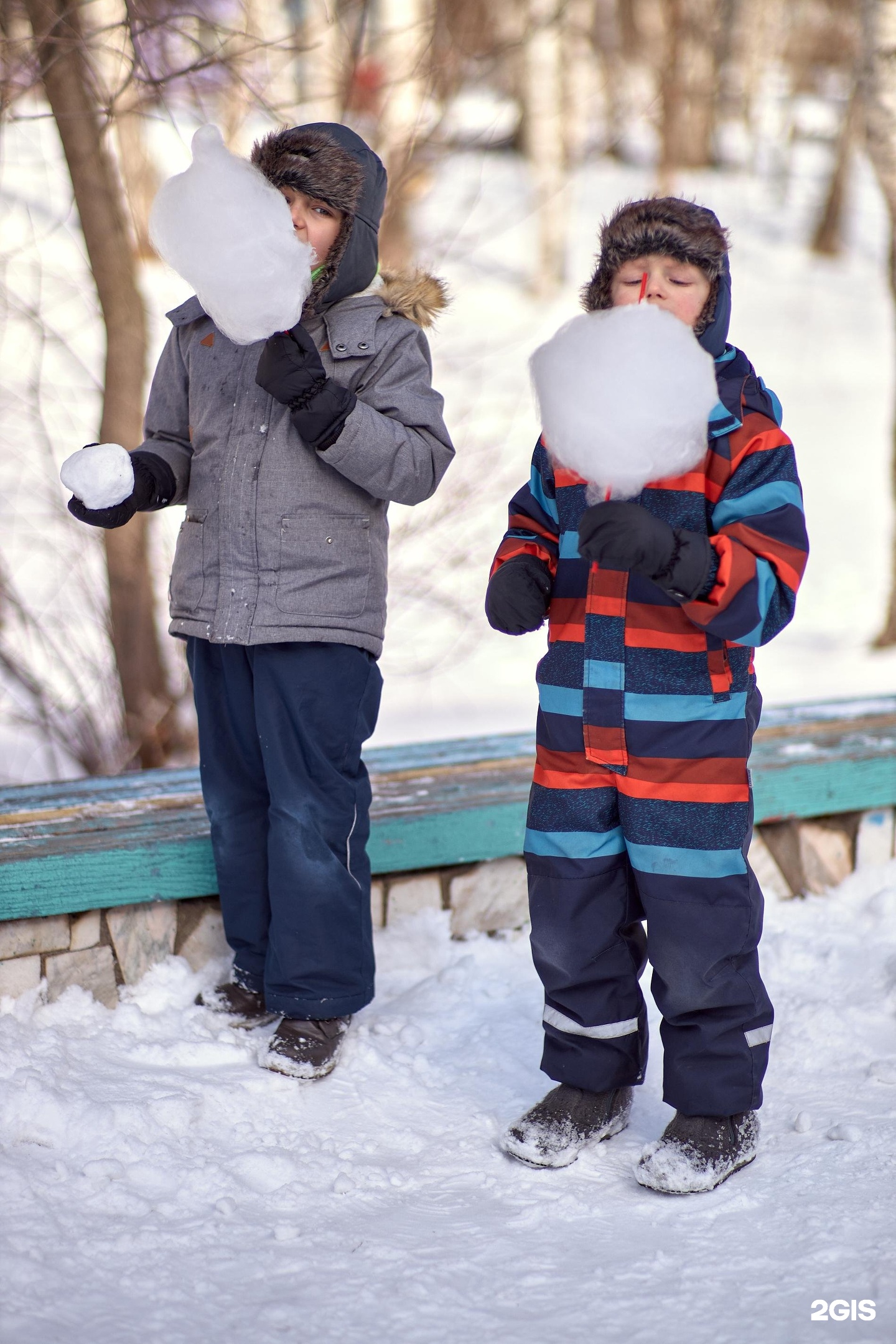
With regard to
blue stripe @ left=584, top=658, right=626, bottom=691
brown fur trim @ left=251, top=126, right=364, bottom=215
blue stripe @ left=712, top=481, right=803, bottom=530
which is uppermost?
brown fur trim @ left=251, top=126, right=364, bottom=215

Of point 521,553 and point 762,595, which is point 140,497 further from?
point 762,595

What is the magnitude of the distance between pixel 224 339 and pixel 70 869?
3.68 ft

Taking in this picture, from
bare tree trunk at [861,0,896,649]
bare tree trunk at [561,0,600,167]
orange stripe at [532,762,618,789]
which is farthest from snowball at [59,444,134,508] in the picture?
bare tree trunk at [561,0,600,167]

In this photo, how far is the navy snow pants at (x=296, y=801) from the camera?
90.3 inches

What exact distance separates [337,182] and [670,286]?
0.66m

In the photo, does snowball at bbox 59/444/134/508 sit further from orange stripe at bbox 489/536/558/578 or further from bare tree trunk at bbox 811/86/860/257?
bare tree trunk at bbox 811/86/860/257

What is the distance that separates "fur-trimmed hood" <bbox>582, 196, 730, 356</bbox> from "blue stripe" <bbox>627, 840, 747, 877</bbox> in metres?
0.83

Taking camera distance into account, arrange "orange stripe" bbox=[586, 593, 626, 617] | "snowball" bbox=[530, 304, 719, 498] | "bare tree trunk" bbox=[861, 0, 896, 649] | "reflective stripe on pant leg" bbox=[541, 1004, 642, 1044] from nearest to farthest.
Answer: "snowball" bbox=[530, 304, 719, 498] < "orange stripe" bbox=[586, 593, 626, 617] < "reflective stripe on pant leg" bbox=[541, 1004, 642, 1044] < "bare tree trunk" bbox=[861, 0, 896, 649]

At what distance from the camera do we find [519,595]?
6.77 ft

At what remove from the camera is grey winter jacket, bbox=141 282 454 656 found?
2.24 meters

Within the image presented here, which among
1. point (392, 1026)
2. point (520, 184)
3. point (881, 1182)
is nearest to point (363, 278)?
point (392, 1026)

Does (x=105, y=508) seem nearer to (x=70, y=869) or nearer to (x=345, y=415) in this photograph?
(x=345, y=415)

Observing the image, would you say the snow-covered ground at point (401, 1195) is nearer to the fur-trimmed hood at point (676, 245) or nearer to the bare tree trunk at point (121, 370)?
Answer: the fur-trimmed hood at point (676, 245)

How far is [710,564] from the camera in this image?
1.84 meters
